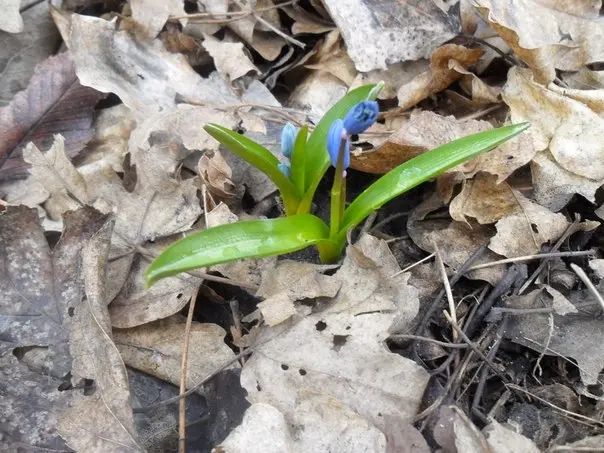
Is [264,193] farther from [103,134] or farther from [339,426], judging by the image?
[339,426]

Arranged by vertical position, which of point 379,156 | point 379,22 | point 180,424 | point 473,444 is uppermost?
point 379,22

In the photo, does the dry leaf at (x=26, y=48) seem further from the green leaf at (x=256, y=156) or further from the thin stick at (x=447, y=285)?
the thin stick at (x=447, y=285)

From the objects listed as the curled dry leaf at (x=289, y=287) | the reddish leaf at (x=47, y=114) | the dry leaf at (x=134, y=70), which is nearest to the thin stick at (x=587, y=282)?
the curled dry leaf at (x=289, y=287)

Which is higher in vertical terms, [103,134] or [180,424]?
[103,134]

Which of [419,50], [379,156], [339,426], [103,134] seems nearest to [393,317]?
[339,426]

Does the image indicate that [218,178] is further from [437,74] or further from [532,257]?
[532,257]

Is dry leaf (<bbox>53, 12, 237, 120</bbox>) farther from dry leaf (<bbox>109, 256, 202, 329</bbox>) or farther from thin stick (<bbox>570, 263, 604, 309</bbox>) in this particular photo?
thin stick (<bbox>570, 263, 604, 309</bbox>)

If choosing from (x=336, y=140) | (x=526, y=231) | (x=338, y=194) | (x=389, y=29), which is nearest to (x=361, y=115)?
(x=336, y=140)
